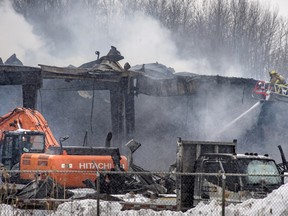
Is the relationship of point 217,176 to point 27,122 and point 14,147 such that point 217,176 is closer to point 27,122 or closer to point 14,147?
point 14,147

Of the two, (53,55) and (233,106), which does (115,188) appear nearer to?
(233,106)

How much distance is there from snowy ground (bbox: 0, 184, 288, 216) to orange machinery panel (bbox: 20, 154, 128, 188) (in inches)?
216

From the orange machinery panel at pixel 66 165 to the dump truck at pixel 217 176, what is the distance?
4736mm

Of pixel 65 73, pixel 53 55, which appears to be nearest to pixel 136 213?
pixel 65 73

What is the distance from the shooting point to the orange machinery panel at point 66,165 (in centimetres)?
1873

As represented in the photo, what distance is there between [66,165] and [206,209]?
7.74 meters

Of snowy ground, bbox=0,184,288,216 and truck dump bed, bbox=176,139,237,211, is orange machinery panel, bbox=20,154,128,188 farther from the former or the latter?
snowy ground, bbox=0,184,288,216

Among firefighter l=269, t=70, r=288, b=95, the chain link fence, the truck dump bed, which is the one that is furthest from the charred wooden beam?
the truck dump bed

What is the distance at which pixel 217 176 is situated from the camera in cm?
1312

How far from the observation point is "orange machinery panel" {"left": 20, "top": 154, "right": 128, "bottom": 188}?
18.7m

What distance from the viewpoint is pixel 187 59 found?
207 feet

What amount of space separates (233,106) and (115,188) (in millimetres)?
18042

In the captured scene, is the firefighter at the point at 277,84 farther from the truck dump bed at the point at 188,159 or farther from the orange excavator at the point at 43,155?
the truck dump bed at the point at 188,159

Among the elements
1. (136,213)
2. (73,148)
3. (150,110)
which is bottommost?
(136,213)
